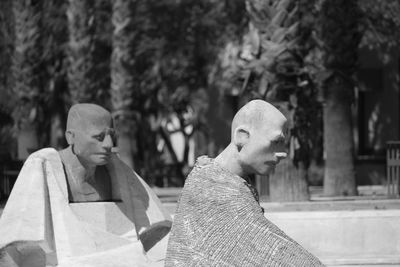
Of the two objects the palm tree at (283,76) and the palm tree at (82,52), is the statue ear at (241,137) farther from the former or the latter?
the palm tree at (82,52)

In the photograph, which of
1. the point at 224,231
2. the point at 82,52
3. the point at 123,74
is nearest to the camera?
the point at 224,231

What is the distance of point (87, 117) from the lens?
307 inches

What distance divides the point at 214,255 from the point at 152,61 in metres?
A: 23.6

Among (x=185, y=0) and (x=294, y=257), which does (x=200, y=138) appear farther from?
(x=294, y=257)

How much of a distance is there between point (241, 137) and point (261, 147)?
99 mm

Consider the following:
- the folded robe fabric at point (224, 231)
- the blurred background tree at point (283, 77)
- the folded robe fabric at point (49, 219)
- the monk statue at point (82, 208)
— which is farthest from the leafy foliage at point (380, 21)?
the folded robe fabric at point (224, 231)

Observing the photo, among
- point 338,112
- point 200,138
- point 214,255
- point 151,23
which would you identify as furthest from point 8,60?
point 214,255

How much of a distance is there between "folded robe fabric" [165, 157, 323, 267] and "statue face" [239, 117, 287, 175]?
0.35 feet

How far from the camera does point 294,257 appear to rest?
392cm

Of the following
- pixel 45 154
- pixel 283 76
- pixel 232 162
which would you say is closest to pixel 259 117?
pixel 232 162

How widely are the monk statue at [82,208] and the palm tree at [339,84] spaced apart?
22.8ft

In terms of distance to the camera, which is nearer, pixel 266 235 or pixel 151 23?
pixel 266 235

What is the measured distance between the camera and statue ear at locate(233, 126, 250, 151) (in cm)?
427

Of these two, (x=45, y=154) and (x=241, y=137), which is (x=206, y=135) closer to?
(x=45, y=154)
